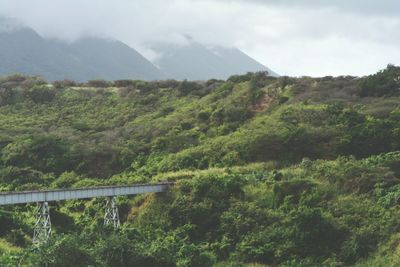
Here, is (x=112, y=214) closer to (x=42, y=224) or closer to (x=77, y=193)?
(x=77, y=193)

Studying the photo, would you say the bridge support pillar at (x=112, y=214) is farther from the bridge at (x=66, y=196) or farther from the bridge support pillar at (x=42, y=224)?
the bridge support pillar at (x=42, y=224)

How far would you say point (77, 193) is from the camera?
51844 mm

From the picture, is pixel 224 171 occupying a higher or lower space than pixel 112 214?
higher

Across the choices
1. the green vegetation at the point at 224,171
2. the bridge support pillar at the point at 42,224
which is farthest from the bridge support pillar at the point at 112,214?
the bridge support pillar at the point at 42,224

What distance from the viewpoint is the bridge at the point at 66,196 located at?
47.1 m

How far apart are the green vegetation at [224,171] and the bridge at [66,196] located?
125 cm

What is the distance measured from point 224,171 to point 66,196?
15481mm

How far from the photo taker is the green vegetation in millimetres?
42719

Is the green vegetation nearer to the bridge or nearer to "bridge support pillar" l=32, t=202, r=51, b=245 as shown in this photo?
the bridge

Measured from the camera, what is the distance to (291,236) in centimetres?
4497

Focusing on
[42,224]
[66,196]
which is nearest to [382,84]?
[66,196]

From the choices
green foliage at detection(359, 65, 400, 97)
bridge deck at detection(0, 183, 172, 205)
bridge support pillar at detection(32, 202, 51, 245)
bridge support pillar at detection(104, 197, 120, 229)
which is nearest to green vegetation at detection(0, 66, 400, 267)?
green foliage at detection(359, 65, 400, 97)

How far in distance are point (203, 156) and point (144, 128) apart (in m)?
18.2

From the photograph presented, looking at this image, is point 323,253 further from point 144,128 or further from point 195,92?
point 195,92
